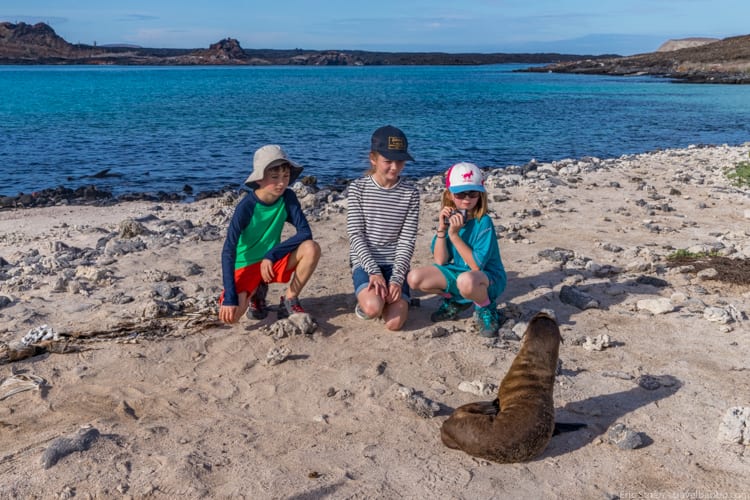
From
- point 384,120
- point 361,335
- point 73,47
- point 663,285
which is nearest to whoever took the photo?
point 361,335

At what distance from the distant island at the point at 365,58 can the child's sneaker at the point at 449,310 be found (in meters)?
60.3

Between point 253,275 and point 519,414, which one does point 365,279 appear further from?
point 519,414

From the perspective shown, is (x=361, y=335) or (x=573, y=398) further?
(x=361, y=335)

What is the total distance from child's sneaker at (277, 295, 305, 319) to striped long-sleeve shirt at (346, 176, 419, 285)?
0.61 m

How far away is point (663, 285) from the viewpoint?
6.30 m

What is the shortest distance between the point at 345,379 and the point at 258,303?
1.36 m

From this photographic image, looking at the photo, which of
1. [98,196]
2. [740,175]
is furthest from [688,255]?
[98,196]

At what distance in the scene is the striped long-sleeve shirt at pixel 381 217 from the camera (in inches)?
217

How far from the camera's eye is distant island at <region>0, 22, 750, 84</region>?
242ft

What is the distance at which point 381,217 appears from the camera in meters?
5.55

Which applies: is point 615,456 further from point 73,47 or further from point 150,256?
point 73,47

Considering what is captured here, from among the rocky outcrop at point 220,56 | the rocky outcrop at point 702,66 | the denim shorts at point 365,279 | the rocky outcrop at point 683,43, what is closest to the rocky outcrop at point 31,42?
the rocky outcrop at point 220,56

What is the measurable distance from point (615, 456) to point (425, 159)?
16.4 m

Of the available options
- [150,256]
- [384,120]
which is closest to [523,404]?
[150,256]
